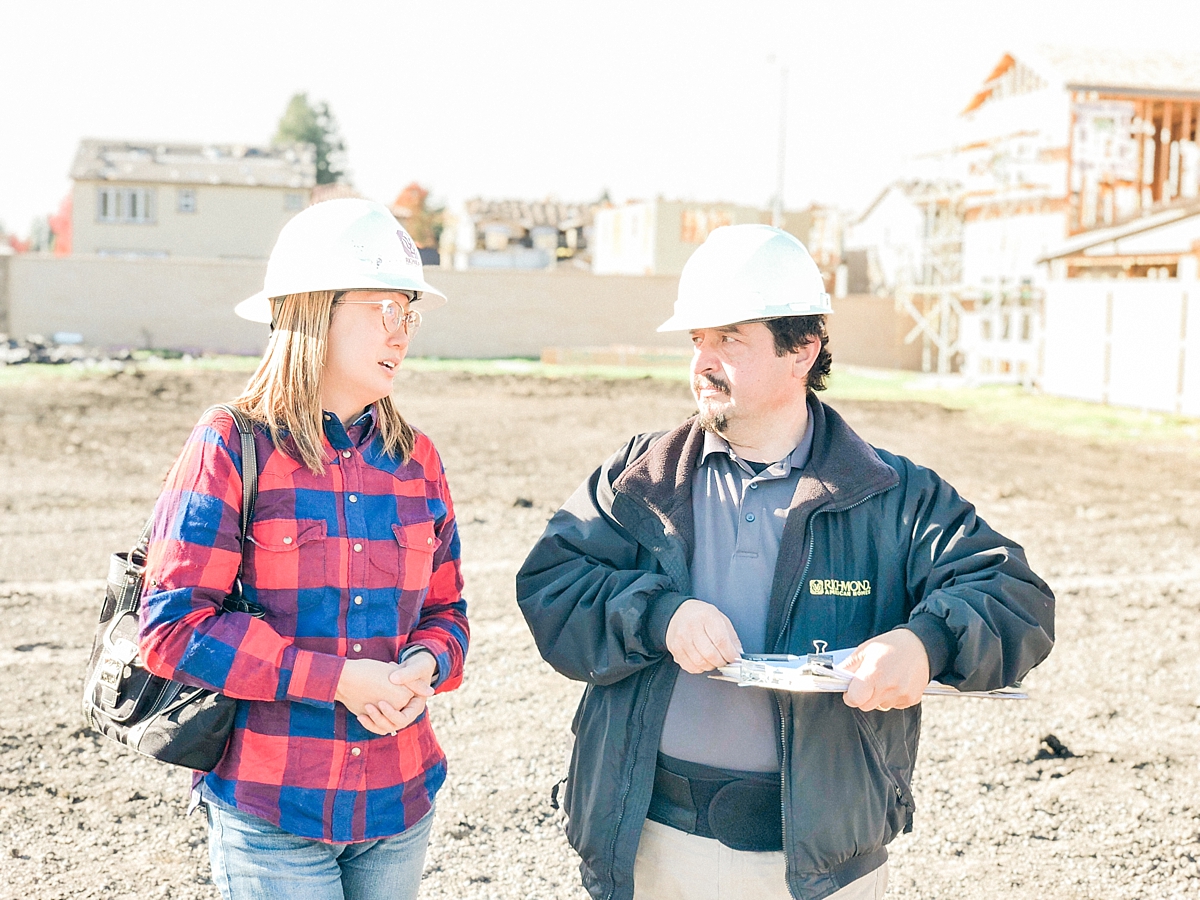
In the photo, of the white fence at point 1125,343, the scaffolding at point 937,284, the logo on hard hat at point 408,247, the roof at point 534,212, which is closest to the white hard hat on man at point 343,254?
the logo on hard hat at point 408,247

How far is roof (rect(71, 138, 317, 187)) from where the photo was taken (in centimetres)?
5109

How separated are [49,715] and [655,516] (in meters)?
4.26

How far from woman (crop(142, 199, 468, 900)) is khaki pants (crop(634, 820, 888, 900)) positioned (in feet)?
1.70

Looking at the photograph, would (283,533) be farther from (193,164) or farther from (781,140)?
(193,164)

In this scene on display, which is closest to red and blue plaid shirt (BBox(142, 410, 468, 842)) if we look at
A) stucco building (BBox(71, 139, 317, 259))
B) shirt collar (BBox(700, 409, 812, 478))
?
shirt collar (BBox(700, 409, 812, 478))

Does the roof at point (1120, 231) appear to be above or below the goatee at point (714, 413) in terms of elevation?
above

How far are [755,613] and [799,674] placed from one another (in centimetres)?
34

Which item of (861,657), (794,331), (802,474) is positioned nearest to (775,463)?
(802,474)

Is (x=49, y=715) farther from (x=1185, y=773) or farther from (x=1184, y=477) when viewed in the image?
(x=1184, y=477)

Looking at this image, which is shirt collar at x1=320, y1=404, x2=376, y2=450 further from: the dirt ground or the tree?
the tree

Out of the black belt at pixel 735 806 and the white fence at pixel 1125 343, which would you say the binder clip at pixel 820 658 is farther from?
the white fence at pixel 1125 343

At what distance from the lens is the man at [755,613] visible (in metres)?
2.44

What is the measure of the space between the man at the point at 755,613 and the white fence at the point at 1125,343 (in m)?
23.2

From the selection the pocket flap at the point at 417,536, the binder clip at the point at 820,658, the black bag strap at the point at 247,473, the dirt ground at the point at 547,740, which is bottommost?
the dirt ground at the point at 547,740
